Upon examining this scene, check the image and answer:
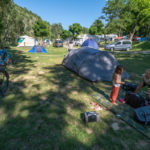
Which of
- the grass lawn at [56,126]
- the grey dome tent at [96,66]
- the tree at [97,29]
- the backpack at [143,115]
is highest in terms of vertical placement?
the tree at [97,29]

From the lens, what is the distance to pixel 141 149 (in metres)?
2.29

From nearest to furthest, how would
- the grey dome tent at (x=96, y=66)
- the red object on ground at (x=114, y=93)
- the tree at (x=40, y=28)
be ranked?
the red object on ground at (x=114, y=93)
the grey dome tent at (x=96, y=66)
the tree at (x=40, y=28)

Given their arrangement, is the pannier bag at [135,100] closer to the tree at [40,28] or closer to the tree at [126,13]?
the tree at [126,13]

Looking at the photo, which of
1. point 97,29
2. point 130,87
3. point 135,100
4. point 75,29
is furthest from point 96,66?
→ point 97,29

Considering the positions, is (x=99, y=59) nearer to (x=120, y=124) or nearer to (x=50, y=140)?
(x=120, y=124)

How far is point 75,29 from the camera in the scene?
4866cm

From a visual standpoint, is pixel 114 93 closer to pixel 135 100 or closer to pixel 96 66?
pixel 135 100

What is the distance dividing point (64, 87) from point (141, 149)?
3.46 meters

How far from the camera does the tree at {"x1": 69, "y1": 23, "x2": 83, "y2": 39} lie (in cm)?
4850

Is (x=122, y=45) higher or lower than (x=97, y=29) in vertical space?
lower

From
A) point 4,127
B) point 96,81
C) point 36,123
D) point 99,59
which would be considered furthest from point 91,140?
point 99,59

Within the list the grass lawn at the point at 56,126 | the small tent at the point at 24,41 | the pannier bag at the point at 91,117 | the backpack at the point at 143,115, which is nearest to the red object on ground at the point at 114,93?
the grass lawn at the point at 56,126

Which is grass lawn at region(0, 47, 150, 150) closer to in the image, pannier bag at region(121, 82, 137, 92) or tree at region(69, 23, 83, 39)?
pannier bag at region(121, 82, 137, 92)

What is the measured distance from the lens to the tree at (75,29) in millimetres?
48500
